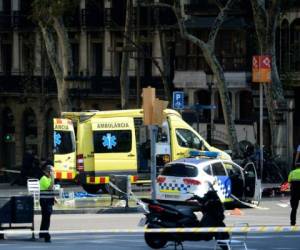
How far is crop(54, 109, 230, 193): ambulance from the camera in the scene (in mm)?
39938

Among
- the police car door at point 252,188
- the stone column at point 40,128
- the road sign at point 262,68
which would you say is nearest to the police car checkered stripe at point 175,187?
the police car door at point 252,188

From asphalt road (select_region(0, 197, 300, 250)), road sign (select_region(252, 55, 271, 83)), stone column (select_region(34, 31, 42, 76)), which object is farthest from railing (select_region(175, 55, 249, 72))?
asphalt road (select_region(0, 197, 300, 250))

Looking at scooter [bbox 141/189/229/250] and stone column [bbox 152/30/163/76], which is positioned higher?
stone column [bbox 152/30/163/76]

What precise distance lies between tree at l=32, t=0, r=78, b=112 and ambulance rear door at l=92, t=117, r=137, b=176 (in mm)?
10701

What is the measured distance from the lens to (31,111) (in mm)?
71312

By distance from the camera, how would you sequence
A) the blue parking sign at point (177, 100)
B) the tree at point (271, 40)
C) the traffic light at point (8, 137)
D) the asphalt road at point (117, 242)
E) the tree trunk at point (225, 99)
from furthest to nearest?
1. the traffic light at point (8, 137)
2. the tree trunk at point (225, 99)
3. the tree at point (271, 40)
4. the blue parking sign at point (177, 100)
5. the asphalt road at point (117, 242)

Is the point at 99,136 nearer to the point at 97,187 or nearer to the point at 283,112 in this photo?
the point at 97,187

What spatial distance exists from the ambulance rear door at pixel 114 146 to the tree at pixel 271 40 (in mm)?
8892

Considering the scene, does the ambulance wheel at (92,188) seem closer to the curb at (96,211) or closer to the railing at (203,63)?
the curb at (96,211)

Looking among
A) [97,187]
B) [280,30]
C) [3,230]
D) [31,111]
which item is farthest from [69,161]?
[31,111]

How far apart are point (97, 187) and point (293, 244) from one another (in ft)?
55.9

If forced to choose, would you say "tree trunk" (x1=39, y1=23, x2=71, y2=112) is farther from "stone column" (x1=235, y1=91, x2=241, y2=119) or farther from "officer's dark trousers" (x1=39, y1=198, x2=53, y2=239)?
"officer's dark trousers" (x1=39, y1=198, x2=53, y2=239)

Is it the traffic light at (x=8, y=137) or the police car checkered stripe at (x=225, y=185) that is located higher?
the police car checkered stripe at (x=225, y=185)

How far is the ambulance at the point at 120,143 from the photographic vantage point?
39.9 m
